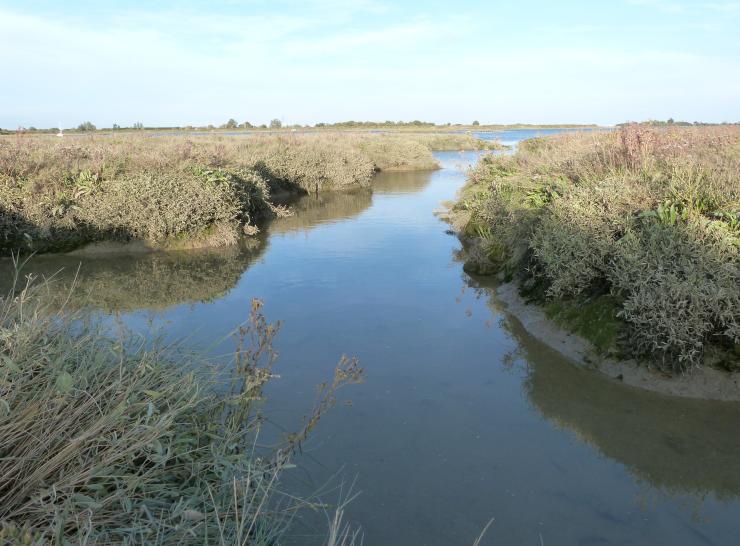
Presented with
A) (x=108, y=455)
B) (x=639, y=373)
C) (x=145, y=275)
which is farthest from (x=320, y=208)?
(x=108, y=455)

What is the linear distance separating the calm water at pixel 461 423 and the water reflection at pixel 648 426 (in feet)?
0.07

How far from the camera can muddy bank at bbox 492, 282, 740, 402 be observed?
687 centimetres

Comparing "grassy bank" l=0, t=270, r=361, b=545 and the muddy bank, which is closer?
"grassy bank" l=0, t=270, r=361, b=545

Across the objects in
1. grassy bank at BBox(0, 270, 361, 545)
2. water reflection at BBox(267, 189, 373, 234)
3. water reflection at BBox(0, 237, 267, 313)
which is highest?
grassy bank at BBox(0, 270, 361, 545)

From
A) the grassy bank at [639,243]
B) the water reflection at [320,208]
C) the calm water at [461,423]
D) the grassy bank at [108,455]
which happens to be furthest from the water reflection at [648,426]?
the water reflection at [320,208]

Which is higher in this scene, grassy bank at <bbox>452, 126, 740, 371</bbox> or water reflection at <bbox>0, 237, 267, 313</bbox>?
grassy bank at <bbox>452, 126, 740, 371</bbox>

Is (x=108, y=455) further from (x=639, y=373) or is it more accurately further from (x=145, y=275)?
(x=145, y=275)

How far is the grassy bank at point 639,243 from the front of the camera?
687 centimetres

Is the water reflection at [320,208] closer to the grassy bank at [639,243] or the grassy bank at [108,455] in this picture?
the grassy bank at [639,243]

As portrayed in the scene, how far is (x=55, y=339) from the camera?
4.21m

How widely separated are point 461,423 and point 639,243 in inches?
148

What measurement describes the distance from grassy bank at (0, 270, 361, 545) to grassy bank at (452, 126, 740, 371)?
5.25 m

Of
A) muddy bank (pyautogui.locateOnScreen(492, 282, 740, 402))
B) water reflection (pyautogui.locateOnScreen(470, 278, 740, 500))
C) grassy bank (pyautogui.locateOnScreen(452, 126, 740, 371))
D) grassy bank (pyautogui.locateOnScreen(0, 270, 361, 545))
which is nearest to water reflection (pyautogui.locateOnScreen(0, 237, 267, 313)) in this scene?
grassy bank (pyautogui.locateOnScreen(452, 126, 740, 371))

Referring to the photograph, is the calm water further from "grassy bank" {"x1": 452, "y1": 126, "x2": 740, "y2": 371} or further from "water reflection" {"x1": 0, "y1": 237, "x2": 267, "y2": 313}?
"grassy bank" {"x1": 452, "y1": 126, "x2": 740, "y2": 371}
